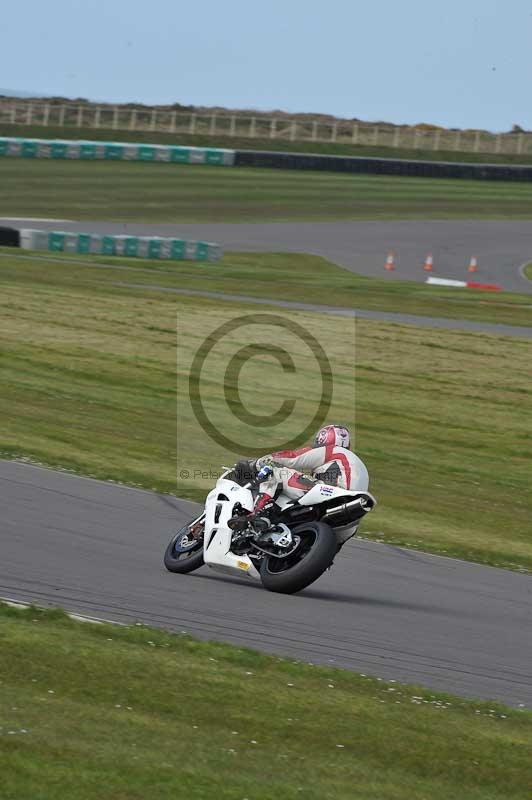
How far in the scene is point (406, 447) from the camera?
19.4 meters

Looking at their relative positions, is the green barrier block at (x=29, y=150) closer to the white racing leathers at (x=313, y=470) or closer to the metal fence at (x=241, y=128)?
the metal fence at (x=241, y=128)

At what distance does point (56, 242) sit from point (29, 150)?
81.7ft

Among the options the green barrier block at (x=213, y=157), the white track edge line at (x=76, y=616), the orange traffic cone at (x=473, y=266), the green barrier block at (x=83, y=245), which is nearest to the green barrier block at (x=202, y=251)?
the green barrier block at (x=83, y=245)

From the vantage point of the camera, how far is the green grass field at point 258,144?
231ft

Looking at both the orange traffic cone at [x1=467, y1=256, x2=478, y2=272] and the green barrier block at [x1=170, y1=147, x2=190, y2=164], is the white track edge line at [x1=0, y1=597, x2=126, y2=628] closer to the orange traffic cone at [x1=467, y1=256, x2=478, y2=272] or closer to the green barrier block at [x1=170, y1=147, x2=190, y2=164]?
the orange traffic cone at [x1=467, y1=256, x2=478, y2=272]

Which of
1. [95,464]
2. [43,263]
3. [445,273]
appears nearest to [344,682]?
[95,464]

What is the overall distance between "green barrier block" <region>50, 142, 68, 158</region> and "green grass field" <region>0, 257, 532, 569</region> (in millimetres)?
32309

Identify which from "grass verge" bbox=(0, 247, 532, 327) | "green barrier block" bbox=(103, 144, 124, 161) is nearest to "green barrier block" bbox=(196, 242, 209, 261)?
"grass verge" bbox=(0, 247, 532, 327)

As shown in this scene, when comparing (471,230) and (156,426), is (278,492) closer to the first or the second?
(156,426)

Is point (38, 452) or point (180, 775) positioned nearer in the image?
point (180, 775)

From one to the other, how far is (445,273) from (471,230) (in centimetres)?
1119

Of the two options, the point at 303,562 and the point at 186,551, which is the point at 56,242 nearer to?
the point at 186,551

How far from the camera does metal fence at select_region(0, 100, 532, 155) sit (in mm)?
75375

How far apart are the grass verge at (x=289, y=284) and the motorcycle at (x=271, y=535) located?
20209 millimetres
